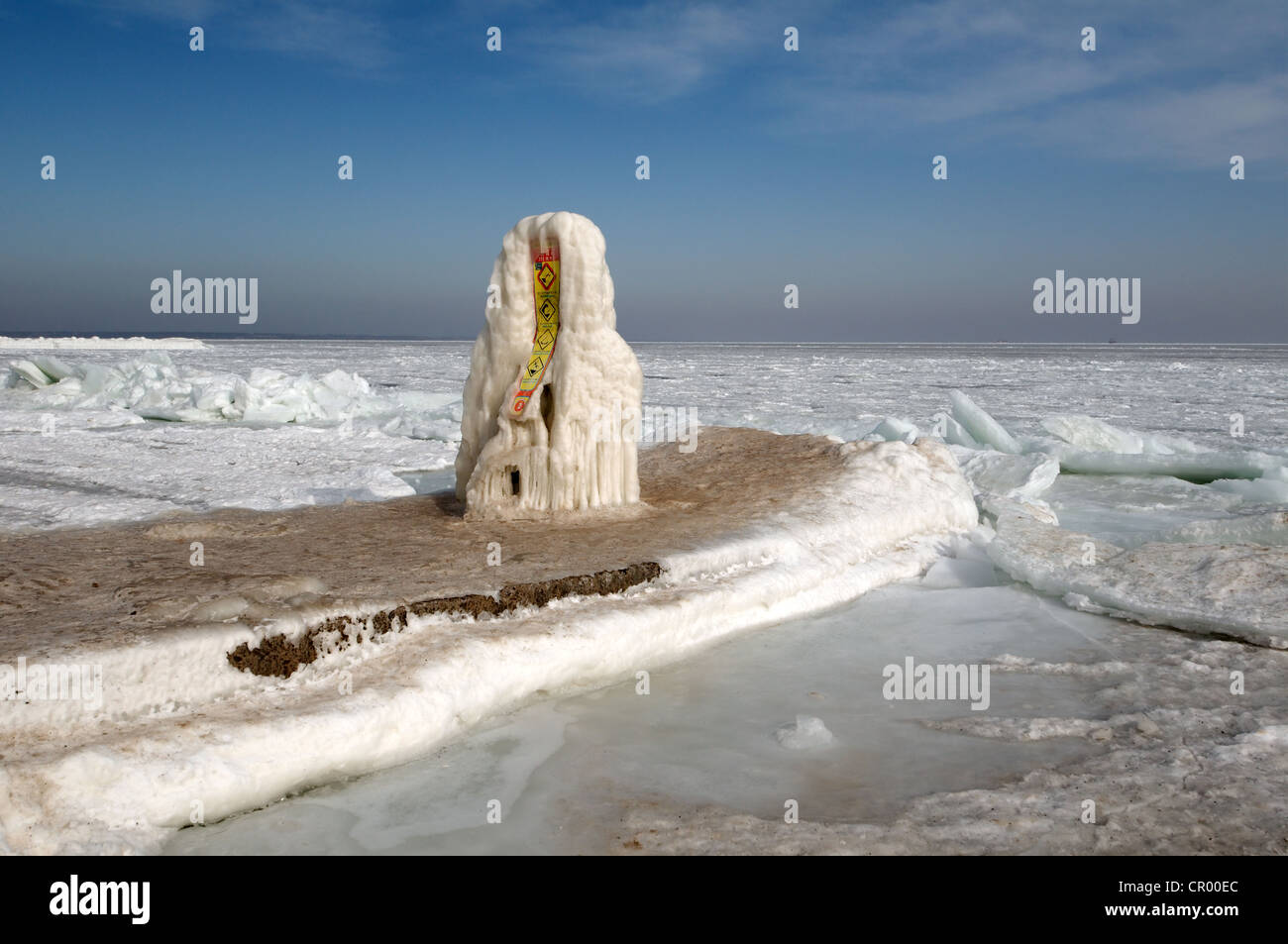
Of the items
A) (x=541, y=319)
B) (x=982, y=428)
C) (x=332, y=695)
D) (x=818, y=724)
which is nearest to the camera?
(x=332, y=695)

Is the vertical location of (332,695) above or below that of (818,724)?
above

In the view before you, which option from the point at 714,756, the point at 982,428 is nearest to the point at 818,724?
the point at 714,756

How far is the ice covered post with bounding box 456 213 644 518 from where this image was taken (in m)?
6.17

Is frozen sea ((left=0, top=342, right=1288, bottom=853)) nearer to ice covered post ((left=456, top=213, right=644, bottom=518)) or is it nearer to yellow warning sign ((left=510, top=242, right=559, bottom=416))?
ice covered post ((left=456, top=213, right=644, bottom=518))

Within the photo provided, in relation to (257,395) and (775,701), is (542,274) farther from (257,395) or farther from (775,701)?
(257,395)

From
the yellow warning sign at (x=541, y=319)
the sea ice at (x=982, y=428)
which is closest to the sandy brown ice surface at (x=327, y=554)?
the yellow warning sign at (x=541, y=319)

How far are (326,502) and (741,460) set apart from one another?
11.5 ft

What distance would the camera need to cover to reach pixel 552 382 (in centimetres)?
619

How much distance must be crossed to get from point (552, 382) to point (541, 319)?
0.50 m

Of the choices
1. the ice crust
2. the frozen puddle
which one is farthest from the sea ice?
the frozen puddle

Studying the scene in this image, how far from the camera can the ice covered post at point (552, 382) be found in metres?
6.17

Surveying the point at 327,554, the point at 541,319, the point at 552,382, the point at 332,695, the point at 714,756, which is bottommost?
the point at 714,756

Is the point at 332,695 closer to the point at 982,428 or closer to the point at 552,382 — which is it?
the point at 552,382
